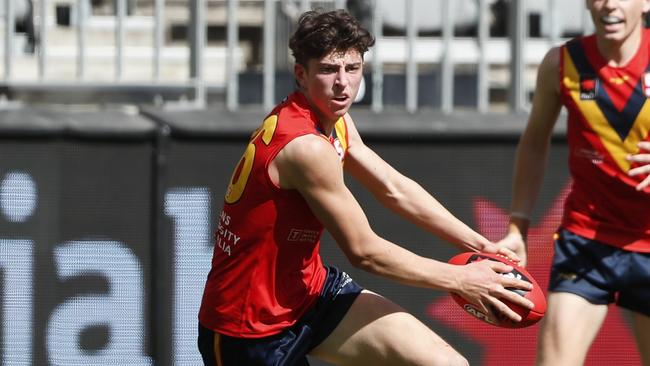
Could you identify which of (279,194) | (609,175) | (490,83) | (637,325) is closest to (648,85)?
(609,175)

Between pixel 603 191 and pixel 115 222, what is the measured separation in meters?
Answer: 2.54

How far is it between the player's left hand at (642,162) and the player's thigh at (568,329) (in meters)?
0.55

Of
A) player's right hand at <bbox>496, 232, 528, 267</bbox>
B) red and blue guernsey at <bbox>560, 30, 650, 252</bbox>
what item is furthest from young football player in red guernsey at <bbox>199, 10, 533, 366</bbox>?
red and blue guernsey at <bbox>560, 30, 650, 252</bbox>

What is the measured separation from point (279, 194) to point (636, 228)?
1.68 metres

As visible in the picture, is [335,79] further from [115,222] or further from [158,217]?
[115,222]

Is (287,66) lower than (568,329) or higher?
higher

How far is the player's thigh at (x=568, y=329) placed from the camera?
5434 millimetres

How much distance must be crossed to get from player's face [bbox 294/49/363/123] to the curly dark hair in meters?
0.02

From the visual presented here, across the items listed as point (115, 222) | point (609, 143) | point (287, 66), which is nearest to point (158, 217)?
point (115, 222)

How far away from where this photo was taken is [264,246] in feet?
15.9

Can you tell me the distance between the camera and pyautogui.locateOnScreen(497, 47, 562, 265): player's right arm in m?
5.75

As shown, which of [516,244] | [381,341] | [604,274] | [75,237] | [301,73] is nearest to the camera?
[301,73]

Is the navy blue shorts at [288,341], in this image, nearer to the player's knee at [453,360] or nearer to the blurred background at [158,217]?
the player's knee at [453,360]

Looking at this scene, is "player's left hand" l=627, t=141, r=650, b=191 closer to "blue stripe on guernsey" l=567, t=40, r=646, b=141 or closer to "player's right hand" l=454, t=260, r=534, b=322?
"blue stripe on guernsey" l=567, t=40, r=646, b=141
